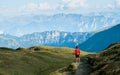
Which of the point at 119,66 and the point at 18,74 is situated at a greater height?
the point at 119,66

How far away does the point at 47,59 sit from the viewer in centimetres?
15725

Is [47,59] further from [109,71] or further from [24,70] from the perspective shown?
[109,71]

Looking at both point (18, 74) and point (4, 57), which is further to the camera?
point (4, 57)

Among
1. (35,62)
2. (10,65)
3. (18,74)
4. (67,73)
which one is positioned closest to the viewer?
(67,73)

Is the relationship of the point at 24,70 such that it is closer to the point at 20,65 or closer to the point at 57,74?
the point at 20,65

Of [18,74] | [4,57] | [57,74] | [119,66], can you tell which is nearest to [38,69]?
[18,74]

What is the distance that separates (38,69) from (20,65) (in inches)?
403

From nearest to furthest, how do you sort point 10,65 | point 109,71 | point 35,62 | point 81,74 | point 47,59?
point 109,71 < point 81,74 < point 10,65 < point 35,62 < point 47,59

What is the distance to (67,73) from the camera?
6481 cm

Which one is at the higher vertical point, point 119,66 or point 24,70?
point 119,66

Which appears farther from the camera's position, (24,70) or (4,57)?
(4,57)

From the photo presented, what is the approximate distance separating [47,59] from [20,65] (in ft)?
79.3

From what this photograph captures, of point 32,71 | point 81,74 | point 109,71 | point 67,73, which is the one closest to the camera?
point 109,71

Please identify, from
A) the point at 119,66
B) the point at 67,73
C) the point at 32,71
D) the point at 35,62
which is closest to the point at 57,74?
the point at 67,73
